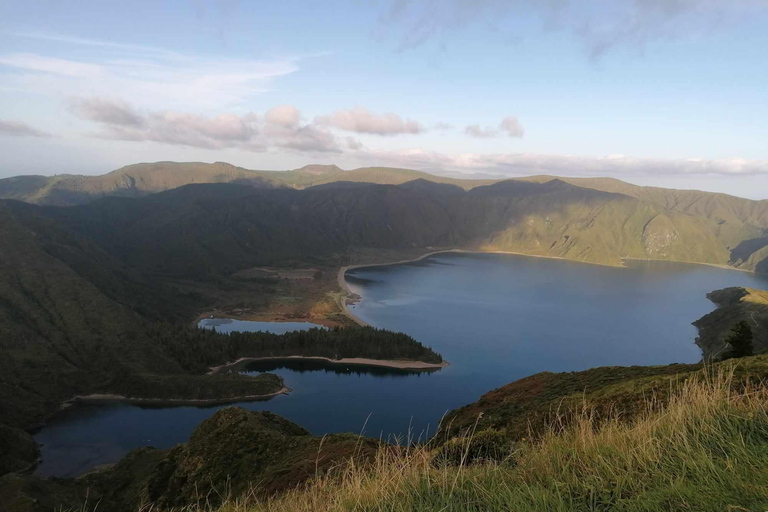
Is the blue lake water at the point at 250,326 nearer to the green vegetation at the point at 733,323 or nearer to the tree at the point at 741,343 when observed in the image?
the green vegetation at the point at 733,323

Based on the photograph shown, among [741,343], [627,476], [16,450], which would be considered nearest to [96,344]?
[16,450]

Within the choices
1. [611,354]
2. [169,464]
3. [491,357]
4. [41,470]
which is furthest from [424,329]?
[169,464]

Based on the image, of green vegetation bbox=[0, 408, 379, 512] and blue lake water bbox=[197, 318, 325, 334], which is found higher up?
green vegetation bbox=[0, 408, 379, 512]

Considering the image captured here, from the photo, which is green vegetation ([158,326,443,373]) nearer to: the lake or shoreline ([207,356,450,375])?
shoreline ([207,356,450,375])

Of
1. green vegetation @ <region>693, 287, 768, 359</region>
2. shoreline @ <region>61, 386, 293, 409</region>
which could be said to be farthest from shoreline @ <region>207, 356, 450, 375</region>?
green vegetation @ <region>693, 287, 768, 359</region>

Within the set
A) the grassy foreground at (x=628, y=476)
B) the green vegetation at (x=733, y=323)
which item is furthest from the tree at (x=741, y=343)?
the green vegetation at (x=733, y=323)

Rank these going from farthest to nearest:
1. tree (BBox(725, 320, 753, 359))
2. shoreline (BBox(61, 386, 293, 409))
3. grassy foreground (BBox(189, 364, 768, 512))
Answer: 1. shoreline (BBox(61, 386, 293, 409))
2. tree (BBox(725, 320, 753, 359))
3. grassy foreground (BBox(189, 364, 768, 512))
